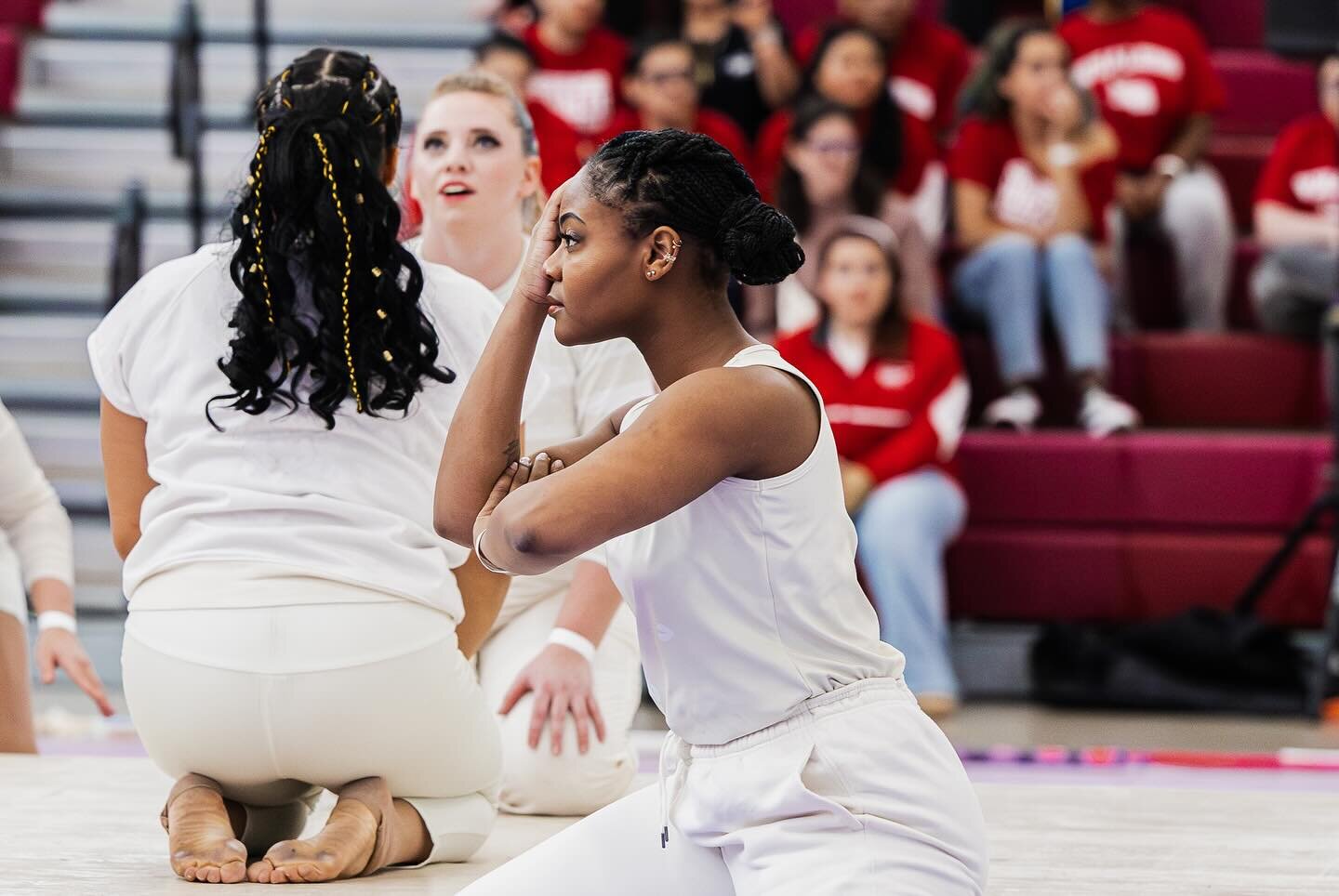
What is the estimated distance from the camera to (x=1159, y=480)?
16.1 ft

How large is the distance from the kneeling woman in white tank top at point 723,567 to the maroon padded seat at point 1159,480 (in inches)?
128

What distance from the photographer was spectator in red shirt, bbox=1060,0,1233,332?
5.58 m

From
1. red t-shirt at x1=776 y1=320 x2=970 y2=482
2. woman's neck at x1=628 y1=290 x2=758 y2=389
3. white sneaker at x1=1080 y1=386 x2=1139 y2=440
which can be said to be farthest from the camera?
white sneaker at x1=1080 y1=386 x2=1139 y2=440

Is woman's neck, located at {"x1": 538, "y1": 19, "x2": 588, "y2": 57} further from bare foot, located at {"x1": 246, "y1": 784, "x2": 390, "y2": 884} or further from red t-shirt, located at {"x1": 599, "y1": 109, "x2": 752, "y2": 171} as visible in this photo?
bare foot, located at {"x1": 246, "y1": 784, "x2": 390, "y2": 884}

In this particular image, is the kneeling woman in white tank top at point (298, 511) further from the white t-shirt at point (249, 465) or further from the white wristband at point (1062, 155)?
the white wristband at point (1062, 155)

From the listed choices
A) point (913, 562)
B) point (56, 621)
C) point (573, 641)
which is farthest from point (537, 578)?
point (913, 562)

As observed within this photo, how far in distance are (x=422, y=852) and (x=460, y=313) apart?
69 centimetres

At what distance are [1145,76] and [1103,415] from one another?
1.46m

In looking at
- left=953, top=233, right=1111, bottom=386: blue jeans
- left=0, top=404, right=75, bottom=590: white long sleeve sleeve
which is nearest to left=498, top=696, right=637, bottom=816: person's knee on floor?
left=0, top=404, right=75, bottom=590: white long sleeve sleeve

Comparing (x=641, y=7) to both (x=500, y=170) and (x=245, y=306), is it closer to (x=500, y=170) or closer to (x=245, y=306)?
(x=500, y=170)

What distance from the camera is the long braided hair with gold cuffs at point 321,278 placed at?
2.13 meters

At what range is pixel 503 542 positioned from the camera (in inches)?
65.1

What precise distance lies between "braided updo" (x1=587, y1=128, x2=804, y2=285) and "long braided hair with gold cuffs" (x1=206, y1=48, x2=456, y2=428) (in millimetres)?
523

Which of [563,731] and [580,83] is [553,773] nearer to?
[563,731]
